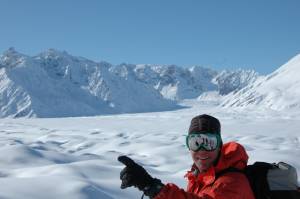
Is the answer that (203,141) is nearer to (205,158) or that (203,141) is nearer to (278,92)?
(205,158)

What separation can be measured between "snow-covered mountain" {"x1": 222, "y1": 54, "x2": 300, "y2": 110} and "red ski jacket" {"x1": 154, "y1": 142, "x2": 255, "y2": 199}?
68.2 metres

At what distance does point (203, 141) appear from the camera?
2127 mm

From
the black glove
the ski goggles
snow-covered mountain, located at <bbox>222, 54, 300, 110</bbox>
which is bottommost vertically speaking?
snow-covered mountain, located at <bbox>222, 54, 300, 110</bbox>

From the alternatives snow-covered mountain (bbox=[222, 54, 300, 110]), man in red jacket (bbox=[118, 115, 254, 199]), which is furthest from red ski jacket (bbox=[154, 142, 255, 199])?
snow-covered mountain (bbox=[222, 54, 300, 110])

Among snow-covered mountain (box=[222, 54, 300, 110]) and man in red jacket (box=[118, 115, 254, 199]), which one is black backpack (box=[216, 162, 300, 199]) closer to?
man in red jacket (box=[118, 115, 254, 199])

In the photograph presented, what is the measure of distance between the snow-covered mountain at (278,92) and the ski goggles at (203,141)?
68.2 meters

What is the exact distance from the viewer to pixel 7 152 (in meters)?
12.7

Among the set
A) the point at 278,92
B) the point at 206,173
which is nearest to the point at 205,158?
the point at 206,173

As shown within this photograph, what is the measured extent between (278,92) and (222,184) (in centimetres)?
8315

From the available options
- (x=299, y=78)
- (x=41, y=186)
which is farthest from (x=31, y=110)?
(x=41, y=186)

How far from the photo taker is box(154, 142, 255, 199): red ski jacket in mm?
1888

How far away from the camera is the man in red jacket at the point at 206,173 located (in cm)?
190

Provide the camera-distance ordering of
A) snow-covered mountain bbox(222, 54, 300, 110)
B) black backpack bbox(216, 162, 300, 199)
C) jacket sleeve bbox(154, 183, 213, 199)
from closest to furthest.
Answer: jacket sleeve bbox(154, 183, 213, 199)
black backpack bbox(216, 162, 300, 199)
snow-covered mountain bbox(222, 54, 300, 110)

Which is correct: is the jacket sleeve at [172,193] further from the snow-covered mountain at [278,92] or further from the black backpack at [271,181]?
the snow-covered mountain at [278,92]
